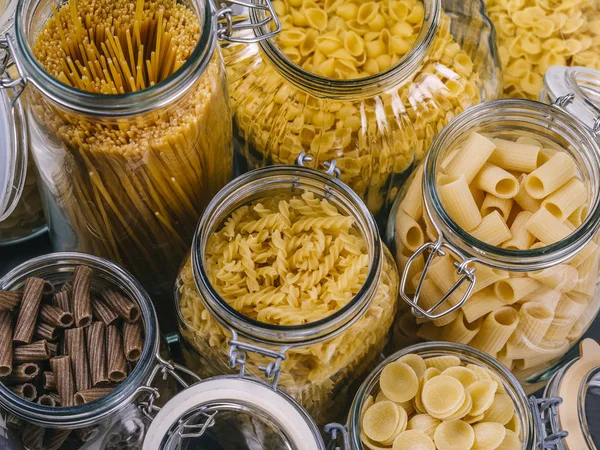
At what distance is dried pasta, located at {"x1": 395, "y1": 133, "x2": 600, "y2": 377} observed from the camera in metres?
0.81

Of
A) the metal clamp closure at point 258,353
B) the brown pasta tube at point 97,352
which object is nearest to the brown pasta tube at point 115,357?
the brown pasta tube at point 97,352

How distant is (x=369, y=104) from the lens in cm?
89

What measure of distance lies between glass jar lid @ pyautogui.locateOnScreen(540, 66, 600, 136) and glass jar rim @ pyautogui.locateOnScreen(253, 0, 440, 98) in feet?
0.57

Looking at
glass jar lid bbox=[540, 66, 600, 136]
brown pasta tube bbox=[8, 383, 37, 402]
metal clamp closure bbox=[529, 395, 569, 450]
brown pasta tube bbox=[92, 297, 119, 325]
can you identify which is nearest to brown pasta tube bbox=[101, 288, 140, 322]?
brown pasta tube bbox=[92, 297, 119, 325]

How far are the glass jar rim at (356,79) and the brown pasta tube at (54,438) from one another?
1.35 feet

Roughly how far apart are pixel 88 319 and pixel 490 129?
1.50ft

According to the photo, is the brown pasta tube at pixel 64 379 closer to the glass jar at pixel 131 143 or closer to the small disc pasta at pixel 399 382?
the glass jar at pixel 131 143

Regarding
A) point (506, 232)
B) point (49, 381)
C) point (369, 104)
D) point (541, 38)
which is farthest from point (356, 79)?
point (49, 381)

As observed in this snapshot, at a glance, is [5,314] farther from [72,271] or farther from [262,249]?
[262,249]

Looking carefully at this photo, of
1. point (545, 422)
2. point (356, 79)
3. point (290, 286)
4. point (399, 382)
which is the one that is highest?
point (356, 79)

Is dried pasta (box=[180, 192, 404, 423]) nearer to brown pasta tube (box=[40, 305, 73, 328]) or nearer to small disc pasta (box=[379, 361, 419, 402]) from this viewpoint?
small disc pasta (box=[379, 361, 419, 402])

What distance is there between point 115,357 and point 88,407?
0.20 ft

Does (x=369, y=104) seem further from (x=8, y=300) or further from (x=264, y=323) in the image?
(x=8, y=300)

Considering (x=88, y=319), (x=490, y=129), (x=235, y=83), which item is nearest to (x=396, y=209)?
(x=490, y=129)
